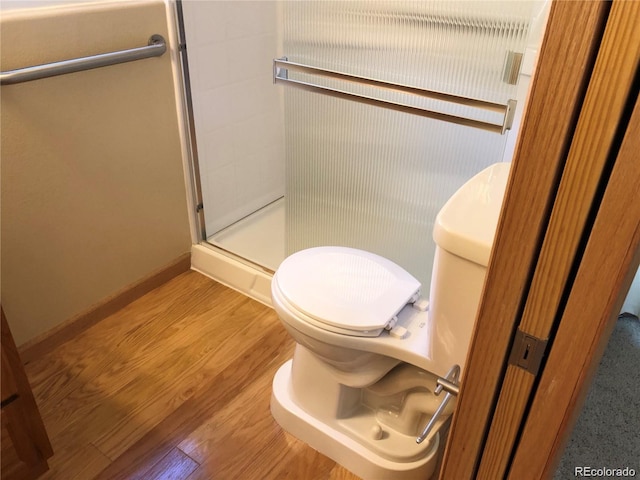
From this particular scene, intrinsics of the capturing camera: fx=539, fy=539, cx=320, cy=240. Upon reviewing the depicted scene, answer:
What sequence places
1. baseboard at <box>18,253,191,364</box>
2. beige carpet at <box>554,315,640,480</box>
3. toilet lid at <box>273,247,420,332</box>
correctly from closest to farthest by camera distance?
toilet lid at <box>273,247,420,332</box> → beige carpet at <box>554,315,640,480</box> → baseboard at <box>18,253,191,364</box>

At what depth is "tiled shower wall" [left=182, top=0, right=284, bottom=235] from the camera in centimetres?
205

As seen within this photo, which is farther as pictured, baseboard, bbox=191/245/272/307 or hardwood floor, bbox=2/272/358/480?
baseboard, bbox=191/245/272/307

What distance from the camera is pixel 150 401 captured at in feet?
5.35

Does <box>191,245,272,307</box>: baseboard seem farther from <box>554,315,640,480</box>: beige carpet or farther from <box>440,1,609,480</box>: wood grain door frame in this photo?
<box>440,1,609,480</box>: wood grain door frame

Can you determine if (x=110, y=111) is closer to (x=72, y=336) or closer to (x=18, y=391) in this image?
(x=72, y=336)

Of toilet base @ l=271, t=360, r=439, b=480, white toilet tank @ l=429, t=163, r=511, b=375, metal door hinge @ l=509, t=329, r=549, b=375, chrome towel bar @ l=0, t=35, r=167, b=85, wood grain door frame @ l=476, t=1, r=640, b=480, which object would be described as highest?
wood grain door frame @ l=476, t=1, r=640, b=480

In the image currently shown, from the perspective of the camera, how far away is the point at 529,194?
514 mm

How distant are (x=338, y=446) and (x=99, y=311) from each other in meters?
1.00

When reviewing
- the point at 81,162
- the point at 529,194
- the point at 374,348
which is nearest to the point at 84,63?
the point at 81,162

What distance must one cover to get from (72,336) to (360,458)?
3.53 feet

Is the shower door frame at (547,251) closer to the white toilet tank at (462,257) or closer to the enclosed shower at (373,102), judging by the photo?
the white toilet tank at (462,257)

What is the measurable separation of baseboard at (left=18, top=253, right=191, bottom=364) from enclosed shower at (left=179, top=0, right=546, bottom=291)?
21 centimetres

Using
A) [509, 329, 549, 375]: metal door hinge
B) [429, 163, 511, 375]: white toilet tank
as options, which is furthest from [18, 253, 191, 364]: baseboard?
[509, 329, 549, 375]: metal door hinge

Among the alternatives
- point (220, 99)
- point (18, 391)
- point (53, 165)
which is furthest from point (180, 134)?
point (18, 391)
